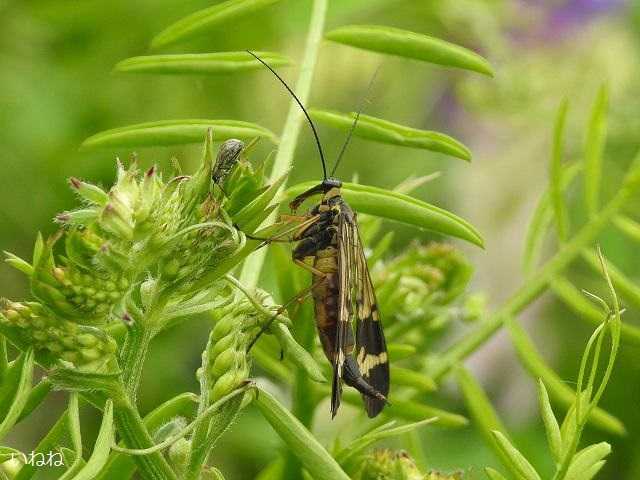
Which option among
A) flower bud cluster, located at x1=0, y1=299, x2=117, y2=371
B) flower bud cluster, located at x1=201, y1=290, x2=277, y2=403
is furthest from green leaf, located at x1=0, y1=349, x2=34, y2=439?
flower bud cluster, located at x1=201, y1=290, x2=277, y2=403

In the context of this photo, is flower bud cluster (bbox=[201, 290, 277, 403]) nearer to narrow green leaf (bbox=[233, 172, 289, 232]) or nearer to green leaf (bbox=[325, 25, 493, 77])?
narrow green leaf (bbox=[233, 172, 289, 232])

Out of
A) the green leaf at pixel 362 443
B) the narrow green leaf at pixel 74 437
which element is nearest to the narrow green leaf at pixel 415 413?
the green leaf at pixel 362 443

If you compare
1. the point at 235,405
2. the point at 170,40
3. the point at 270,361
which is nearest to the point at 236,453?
the point at 270,361

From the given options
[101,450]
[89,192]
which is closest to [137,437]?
[101,450]

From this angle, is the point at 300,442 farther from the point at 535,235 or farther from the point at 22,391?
the point at 535,235

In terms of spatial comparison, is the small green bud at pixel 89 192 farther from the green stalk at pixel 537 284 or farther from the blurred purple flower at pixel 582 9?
the blurred purple flower at pixel 582 9

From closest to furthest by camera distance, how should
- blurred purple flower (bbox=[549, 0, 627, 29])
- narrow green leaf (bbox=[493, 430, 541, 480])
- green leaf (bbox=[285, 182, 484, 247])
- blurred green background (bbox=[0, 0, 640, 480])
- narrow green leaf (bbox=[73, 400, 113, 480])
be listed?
1. narrow green leaf (bbox=[73, 400, 113, 480])
2. narrow green leaf (bbox=[493, 430, 541, 480])
3. green leaf (bbox=[285, 182, 484, 247])
4. blurred green background (bbox=[0, 0, 640, 480])
5. blurred purple flower (bbox=[549, 0, 627, 29])
